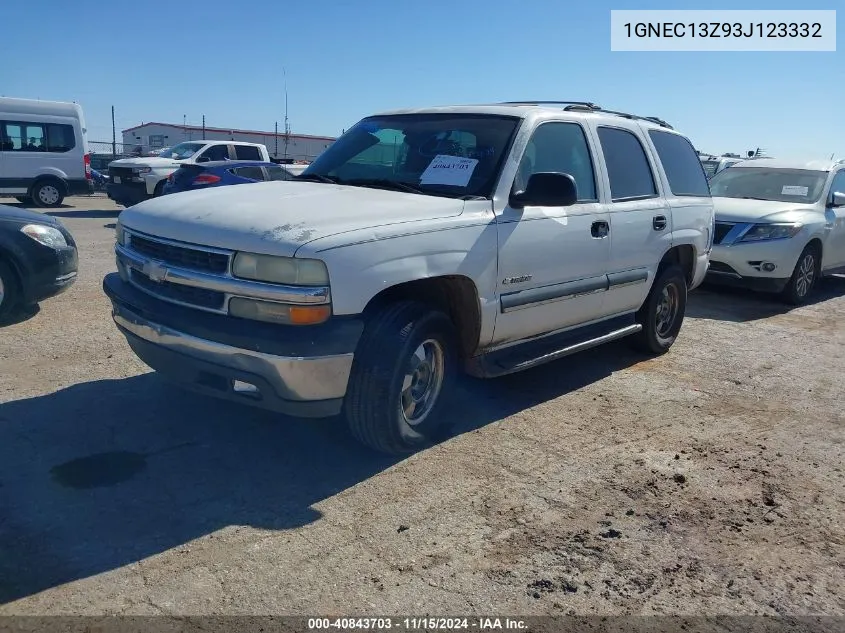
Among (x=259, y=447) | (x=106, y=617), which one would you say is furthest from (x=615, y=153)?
(x=106, y=617)

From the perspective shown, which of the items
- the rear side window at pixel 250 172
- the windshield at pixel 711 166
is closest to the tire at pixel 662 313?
the rear side window at pixel 250 172

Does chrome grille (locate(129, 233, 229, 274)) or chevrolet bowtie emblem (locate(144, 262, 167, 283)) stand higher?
chrome grille (locate(129, 233, 229, 274))

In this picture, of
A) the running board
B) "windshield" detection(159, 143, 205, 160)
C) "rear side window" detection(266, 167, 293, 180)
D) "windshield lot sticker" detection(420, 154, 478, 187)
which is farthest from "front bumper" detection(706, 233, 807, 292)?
"windshield" detection(159, 143, 205, 160)

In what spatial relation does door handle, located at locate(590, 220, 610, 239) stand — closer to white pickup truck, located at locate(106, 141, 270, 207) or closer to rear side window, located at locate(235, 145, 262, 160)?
white pickup truck, located at locate(106, 141, 270, 207)

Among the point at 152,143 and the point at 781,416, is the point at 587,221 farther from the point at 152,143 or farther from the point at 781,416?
the point at 152,143

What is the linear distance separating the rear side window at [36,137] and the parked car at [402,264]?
1471 cm

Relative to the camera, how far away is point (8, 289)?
20.6 ft

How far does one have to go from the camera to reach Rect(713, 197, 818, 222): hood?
29.8ft

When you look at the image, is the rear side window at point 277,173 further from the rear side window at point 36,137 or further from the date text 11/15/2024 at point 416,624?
the date text 11/15/2024 at point 416,624

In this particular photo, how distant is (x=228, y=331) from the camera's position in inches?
137

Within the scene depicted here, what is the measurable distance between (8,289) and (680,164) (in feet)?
19.2

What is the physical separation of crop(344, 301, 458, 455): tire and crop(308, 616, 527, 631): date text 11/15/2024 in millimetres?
1226

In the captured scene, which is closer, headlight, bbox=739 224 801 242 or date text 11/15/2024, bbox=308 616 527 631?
date text 11/15/2024, bbox=308 616 527 631

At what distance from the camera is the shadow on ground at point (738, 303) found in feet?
28.1
